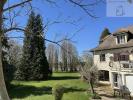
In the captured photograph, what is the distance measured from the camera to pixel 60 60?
85.6 meters

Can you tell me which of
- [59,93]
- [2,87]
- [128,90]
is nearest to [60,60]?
[128,90]

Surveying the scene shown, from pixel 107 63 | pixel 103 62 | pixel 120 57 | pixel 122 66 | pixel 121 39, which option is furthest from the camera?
pixel 103 62

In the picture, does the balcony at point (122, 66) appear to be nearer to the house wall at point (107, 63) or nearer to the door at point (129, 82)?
the house wall at point (107, 63)

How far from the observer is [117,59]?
34.6 meters

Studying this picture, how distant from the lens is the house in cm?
3181

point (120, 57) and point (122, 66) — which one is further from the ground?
point (120, 57)

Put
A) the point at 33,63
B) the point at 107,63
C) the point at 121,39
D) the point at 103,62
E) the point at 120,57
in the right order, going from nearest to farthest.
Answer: the point at 120,57
the point at 121,39
the point at 107,63
the point at 103,62
the point at 33,63

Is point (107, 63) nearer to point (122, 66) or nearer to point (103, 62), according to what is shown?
point (103, 62)

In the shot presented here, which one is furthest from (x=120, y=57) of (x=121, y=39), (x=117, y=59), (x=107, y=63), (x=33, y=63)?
(x=33, y=63)

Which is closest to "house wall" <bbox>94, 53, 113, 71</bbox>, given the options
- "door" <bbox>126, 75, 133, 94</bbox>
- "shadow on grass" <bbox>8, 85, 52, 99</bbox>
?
"door" <bbox>126, 75, 133, 94</bbox>

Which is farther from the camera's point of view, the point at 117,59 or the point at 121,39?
the point at 121,39

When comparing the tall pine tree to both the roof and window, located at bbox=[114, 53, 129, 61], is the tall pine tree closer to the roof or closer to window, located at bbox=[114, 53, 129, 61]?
the roof

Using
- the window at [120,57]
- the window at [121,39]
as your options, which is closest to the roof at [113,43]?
the window at [121,39]

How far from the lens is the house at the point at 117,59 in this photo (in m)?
31.8
